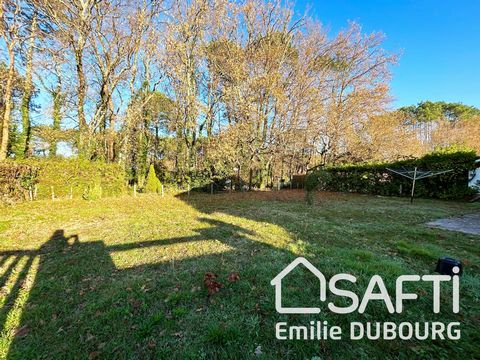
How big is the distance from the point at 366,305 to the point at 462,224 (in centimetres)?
563

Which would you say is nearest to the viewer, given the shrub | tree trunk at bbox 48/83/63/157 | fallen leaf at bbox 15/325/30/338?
fallen leaf at bbox 15/325/30/338

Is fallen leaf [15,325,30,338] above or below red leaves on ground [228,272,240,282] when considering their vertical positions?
below

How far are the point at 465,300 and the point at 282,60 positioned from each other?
1598 cm

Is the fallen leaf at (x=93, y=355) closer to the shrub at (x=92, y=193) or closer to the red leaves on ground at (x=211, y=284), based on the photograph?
the red leaves on ground at (x=211, y=284)

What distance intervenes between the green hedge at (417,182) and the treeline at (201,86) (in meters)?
4.56

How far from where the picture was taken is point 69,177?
36.4 feet

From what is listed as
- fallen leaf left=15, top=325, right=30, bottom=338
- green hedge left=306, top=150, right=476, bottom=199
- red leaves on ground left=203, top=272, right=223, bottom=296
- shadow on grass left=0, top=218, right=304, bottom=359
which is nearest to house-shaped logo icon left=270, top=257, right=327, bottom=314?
shadow on grass left=0, top=218, right=304, bottom=359

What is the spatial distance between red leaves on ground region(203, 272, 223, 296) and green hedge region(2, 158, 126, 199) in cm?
1056

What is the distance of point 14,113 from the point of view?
14672 millimetres

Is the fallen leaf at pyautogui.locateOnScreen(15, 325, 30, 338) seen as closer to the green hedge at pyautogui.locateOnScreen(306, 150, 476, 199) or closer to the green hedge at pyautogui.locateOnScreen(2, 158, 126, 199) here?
the green hedge at pyautogui.locateOnScreen(306, 150, 476, 199)

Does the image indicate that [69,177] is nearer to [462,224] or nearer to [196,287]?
[196,287]

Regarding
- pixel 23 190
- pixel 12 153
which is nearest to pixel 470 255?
pixel 23 190

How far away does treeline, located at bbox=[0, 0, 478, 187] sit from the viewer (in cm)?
1230

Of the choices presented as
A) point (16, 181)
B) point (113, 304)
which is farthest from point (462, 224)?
point (16, 181)
